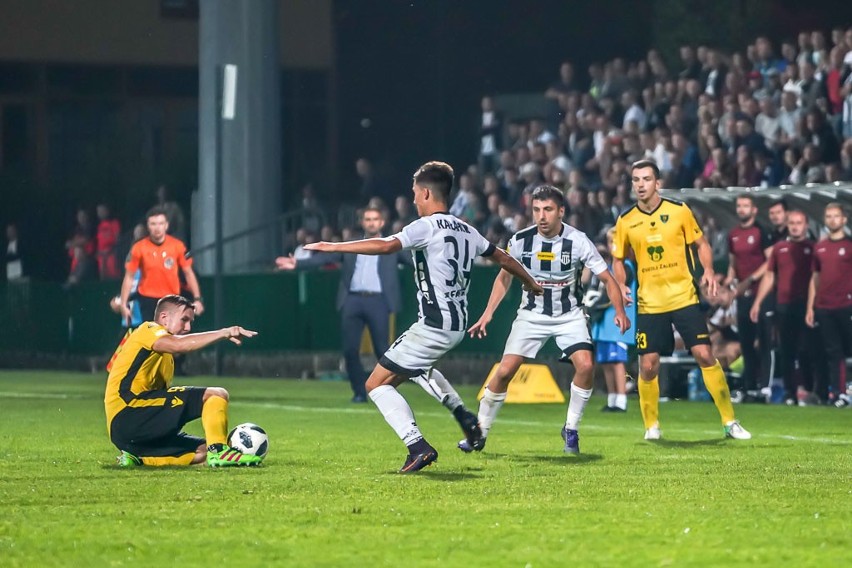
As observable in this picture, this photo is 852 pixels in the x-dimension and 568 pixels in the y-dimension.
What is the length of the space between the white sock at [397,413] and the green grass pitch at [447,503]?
27 cm

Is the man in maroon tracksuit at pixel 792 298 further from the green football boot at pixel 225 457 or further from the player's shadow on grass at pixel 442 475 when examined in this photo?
the green football boot at pixel 225 457

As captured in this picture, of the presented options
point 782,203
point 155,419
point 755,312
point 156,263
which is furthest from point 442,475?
point 782,203

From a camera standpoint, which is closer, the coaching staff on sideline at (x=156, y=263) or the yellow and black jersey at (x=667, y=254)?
the yellow and black jersey at (x=667, y=254)

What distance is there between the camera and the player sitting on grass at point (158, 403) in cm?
1143

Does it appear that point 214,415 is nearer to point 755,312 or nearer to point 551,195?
point 551,195

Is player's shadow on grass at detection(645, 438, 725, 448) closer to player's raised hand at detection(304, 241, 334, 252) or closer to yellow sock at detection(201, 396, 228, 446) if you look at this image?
yellow sock at detection(201, 396, 228, 446)

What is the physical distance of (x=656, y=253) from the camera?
14047 millimetres

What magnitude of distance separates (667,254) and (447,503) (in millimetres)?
5137

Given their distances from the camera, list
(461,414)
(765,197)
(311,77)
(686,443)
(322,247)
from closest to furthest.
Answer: (322,247) → (461,414) → (686,443) → (765,197) → (311,77)

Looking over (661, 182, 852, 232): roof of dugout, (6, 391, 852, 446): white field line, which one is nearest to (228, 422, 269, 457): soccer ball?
(6, 391, 852, 446): white field line

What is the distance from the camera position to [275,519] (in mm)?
8711

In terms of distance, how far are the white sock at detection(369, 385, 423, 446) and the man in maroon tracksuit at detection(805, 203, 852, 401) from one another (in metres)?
8.97

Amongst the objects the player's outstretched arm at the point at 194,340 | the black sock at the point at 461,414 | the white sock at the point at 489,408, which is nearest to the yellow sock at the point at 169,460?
the player's outstretched arm at the point at 194,340

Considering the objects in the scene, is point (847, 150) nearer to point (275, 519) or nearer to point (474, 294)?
point (474, 294)
